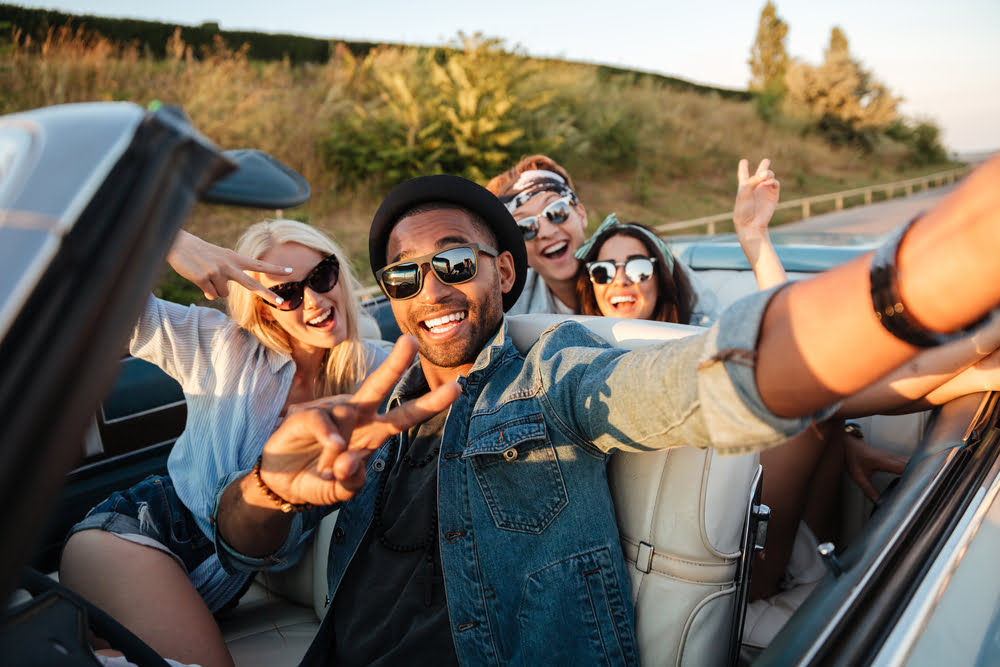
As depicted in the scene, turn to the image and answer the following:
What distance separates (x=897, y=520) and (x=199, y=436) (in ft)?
7.32

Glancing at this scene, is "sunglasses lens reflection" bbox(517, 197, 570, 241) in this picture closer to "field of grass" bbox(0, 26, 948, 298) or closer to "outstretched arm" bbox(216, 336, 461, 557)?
"outstretched arm" bbox(216, 336, 461, 557)

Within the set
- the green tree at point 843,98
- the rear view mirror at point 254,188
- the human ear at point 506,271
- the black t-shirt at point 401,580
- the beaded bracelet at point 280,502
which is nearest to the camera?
the rear view mirror at point 254,188

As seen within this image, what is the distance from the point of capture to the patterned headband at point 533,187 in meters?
3.62

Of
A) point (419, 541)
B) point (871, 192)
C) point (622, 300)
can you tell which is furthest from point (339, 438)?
point (871, 192)

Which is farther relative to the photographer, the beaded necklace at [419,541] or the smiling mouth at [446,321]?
the smiling mouth at [446,321]

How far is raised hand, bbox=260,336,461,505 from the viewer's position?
1.17 m

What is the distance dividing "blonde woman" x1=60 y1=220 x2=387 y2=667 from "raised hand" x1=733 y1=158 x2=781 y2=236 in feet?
5.80

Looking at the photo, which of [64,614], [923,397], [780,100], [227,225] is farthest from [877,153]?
[64,614]

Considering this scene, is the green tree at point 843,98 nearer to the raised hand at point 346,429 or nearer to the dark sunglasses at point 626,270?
the dark sunglasses at point 626,270

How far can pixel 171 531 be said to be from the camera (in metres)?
2.12

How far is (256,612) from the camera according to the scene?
2.33 meters

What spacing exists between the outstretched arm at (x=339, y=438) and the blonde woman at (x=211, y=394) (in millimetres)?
463

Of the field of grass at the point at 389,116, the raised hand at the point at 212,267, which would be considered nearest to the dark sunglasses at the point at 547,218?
the raised hand at the point at 212,267

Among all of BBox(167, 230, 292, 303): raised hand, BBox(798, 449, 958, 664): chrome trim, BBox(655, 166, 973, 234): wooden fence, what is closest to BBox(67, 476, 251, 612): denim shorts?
BBox(167, 230, 292, 303): raised hand
